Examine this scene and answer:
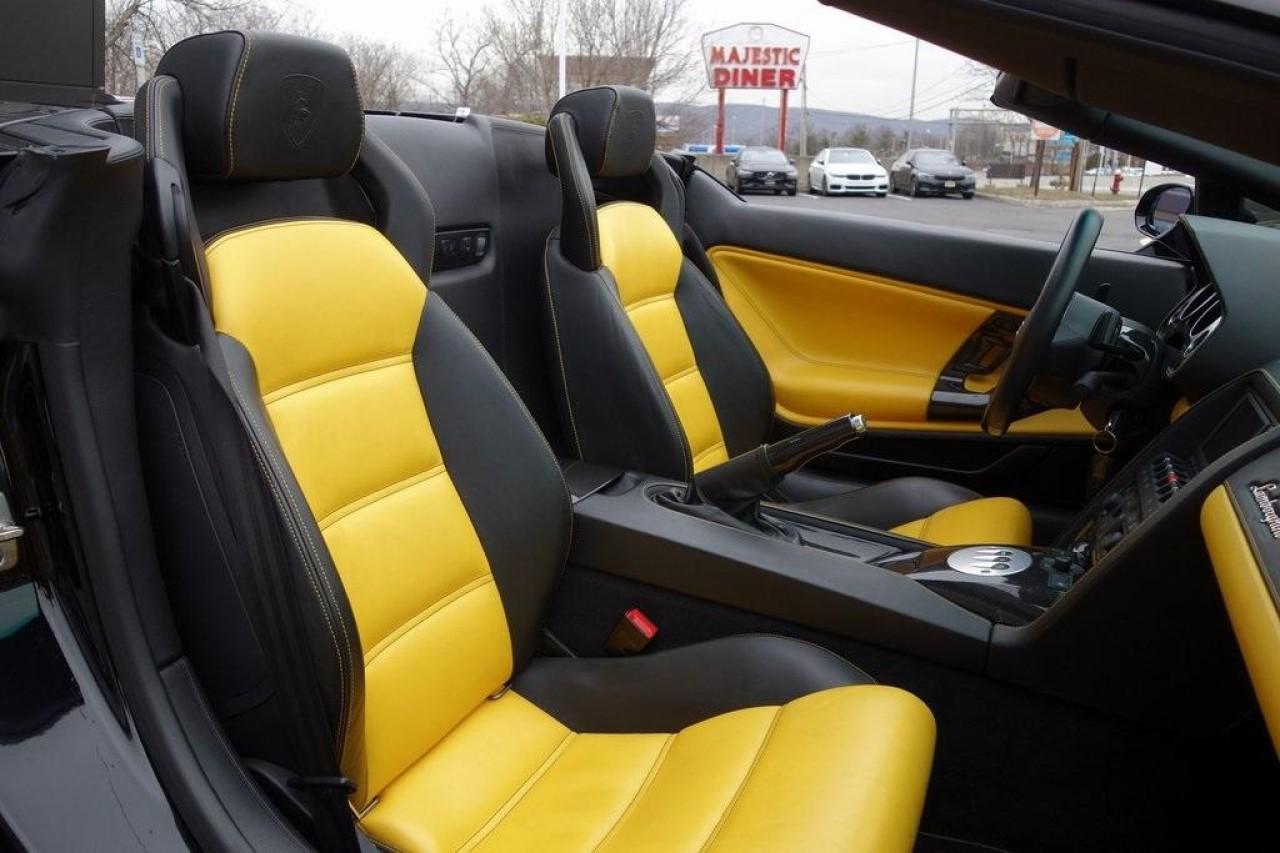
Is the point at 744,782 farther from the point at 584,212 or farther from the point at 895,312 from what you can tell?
the point at 895,312

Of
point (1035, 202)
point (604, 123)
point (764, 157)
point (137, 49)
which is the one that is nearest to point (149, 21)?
point (137, 49)

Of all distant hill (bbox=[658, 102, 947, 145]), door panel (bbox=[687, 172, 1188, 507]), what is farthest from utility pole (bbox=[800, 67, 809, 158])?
door panel (bbox=[687, 172, 1188, 507])

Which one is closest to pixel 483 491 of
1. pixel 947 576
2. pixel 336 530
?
pixel 336 530

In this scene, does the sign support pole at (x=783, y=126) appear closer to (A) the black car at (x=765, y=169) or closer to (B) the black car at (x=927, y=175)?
(A) the black car at (x=765, y=169)

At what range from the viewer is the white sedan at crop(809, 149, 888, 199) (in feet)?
31.6

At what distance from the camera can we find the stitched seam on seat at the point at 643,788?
1.31 metres

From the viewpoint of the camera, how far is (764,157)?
8375mm

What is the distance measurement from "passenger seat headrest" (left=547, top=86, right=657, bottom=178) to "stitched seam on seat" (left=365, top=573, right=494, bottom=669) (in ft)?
3.09

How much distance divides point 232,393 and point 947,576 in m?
1.17

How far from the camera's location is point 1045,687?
5.10ft

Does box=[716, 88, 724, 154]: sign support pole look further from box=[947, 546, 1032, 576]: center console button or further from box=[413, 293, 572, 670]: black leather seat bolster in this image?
box=[413, 293, 572, 670]: black leather seat bolster

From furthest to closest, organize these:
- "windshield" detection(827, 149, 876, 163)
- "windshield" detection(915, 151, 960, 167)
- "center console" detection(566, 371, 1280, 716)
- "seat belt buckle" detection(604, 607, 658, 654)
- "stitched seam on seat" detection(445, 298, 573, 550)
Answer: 1. "windshield" detection(827, 149, 876, 163)
2. "windshield" detection(915, 151, 960, 167)
3. "seat belt buckle" detection(604, 607, 658, 654)
4. "stitched seam on seat" detection(445, 298, 573, 550)
5. "center console" detection(566, 371, 1280, 716)

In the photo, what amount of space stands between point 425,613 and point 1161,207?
2.06 metres

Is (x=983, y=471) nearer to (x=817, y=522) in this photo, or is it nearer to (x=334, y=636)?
(x=817, y=522)
